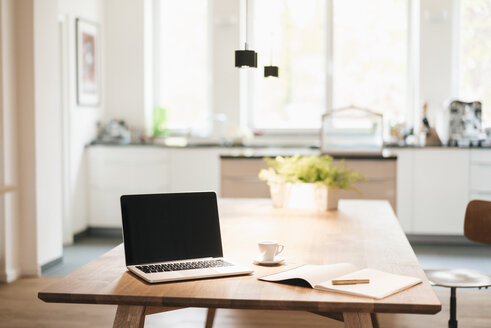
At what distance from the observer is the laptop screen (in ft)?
7.00

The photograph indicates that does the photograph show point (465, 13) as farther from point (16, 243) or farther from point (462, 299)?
point (16, 243)

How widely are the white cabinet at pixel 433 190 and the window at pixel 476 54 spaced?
36.0 inches

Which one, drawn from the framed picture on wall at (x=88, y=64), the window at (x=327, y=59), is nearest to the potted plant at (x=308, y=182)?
the framed picture on wall at (x=88, y=64)

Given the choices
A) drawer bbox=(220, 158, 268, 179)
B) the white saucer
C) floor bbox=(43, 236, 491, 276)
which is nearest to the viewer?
the white saucer

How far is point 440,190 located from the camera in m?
6.25

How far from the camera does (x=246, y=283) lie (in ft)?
6.50

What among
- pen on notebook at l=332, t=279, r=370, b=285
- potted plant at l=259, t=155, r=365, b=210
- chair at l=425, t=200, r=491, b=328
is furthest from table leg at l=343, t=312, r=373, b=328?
potted plant at l=259, t=155, r=365, b=210

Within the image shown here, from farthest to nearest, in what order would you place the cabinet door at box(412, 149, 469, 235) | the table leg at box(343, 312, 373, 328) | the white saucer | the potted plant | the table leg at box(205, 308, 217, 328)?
the cabinet door at box(412, 149, 469, 235) → the table leg at box(205, 308, 217, 328) → the potted plant → the white saucer → the table leg at box(343, 312, 373, 328)

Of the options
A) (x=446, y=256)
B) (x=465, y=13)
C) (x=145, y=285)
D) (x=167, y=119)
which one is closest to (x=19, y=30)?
(x=167, y=119)

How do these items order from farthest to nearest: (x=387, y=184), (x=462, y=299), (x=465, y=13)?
(x=465, y=13) < (x=387, y=184) < (x=462, y=299)

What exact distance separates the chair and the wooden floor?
73 centimetres

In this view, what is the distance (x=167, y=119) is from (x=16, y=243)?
8.75 feet

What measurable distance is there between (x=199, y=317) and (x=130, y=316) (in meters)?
2.15

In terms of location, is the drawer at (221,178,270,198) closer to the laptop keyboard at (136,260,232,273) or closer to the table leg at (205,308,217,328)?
the table leg at (205,308,217,328)
